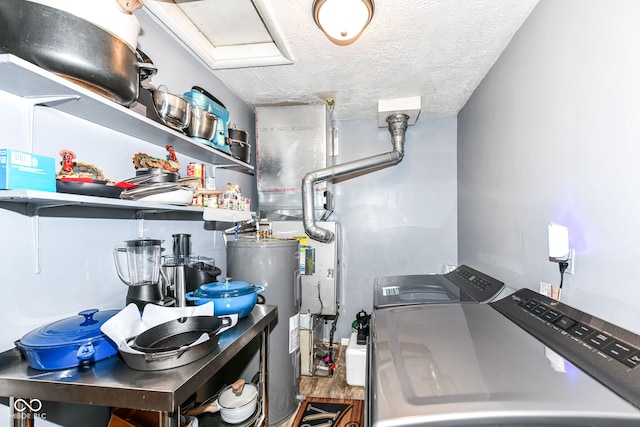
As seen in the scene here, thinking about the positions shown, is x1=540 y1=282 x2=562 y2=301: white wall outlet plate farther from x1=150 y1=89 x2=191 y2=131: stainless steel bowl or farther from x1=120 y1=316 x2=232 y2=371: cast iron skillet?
x1=150 y1=89 x2=191 y2=131: stainless steel bowl

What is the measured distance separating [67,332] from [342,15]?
170 centimetres

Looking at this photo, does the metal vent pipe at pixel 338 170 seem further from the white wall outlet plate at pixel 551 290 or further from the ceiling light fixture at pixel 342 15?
the white wall outlet plate at pixel 551 290

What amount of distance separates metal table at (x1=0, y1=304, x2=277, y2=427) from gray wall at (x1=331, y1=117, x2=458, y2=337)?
8.18 feet

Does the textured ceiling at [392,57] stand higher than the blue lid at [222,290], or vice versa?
the textured ceiling at [392,57]

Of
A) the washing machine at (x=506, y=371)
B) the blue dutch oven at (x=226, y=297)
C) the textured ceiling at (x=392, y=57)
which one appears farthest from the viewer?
the textured ceiling at (x=392, y=57)

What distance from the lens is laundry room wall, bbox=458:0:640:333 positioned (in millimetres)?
997

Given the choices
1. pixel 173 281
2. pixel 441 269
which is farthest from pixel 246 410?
pixel 441 269

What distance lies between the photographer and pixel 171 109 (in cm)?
153

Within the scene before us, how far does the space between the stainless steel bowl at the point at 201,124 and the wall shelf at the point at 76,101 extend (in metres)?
0.08

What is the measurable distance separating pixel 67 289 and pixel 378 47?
2.04 meters

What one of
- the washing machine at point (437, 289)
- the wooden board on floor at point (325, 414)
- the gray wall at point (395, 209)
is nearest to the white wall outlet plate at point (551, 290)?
the washing machine at point (437, 289)

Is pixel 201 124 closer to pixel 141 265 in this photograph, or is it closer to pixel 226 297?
pixel 141 265

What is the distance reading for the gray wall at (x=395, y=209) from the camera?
10.9 feet

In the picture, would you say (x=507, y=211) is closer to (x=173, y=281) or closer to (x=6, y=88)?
(x=173, y=281)
